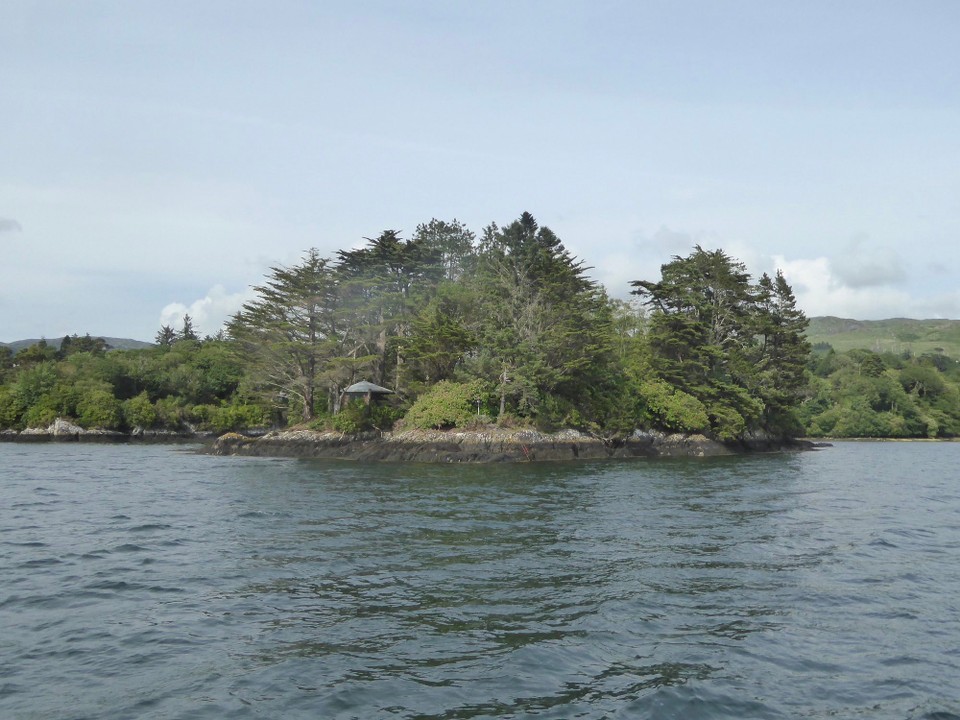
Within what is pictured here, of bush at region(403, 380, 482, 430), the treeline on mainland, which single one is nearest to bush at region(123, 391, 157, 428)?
the treeline on mainland

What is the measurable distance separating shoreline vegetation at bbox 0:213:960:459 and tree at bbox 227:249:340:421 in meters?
0.13

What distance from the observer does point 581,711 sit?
8.00 m

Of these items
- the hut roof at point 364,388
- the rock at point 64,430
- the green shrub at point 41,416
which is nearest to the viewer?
the hut roof at point 364,388

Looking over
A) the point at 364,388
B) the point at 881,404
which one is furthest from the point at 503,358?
the point at 881,404

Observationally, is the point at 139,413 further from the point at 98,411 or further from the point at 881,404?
the point at 881,404

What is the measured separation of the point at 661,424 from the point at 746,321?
468 inches

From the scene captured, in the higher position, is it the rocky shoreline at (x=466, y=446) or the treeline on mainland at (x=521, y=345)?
the treeline on mainland at (x=521, y=345)

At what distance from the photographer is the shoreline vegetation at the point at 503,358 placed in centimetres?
4953

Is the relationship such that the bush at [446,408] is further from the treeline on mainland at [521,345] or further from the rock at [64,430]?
the rock at [64,430]

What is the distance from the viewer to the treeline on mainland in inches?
Answer: 1976

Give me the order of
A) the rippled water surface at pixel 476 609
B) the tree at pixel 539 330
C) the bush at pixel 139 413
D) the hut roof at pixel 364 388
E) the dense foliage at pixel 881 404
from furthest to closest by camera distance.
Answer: the dense foliage at pixel 881 404
the bush at pixel 139 413
the hut roof at pixel 364 388
the tree at pixel 539 330
the rippled water surface at pixel 476 609

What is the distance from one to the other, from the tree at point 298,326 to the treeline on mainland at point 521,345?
0.15 meters

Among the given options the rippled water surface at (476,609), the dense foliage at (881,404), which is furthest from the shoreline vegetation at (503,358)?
the dense foliage at (881,404)

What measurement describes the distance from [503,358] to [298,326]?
15.7m
